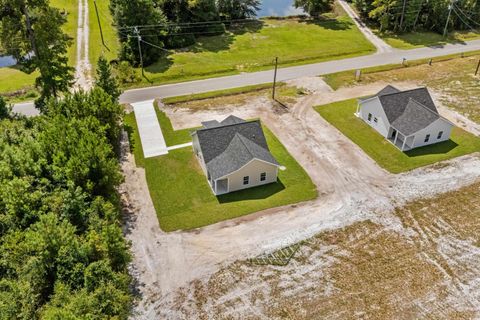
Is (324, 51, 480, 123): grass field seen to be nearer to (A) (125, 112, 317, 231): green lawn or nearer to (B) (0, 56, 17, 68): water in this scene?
(A) (125, 112, 317, 231): green lawn

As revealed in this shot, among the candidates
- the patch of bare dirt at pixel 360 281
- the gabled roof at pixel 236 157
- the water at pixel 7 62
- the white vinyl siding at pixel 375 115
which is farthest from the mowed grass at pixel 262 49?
the patch of bare dirt at pixel 360 281

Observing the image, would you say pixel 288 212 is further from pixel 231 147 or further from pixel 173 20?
pixel 173 20

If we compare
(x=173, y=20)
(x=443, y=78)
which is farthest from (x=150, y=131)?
(x=443, y=78)

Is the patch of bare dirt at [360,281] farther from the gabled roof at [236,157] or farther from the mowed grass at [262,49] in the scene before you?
the mowed grass at [262,49]

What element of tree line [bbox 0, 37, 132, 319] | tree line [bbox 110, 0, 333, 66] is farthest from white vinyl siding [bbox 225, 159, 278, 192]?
tree line [bbox 110, 0, 333, 66]

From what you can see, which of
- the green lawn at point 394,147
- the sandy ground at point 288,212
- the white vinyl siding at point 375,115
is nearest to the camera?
the sandy ground at point 288,212
